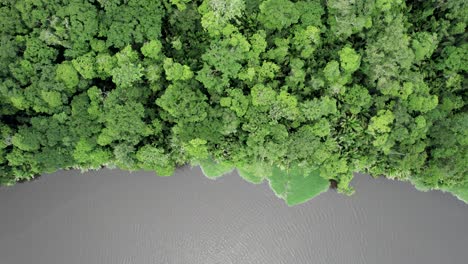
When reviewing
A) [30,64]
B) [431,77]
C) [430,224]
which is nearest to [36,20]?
[30,64]

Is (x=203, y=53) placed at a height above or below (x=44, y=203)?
above

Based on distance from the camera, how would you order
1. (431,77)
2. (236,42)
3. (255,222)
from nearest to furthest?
(236,42), (431,77), (255,222)

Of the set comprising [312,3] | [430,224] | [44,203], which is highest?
[312,3]

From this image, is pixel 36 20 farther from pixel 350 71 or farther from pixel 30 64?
pixel 350 71

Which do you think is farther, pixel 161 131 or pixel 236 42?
pixel 161 131

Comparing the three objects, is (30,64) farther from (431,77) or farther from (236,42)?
(431,77)

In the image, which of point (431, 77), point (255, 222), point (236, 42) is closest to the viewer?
point (236, 42)
